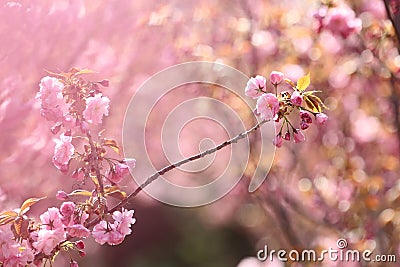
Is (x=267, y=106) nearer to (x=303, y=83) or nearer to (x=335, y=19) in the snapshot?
(x=303, y=83)

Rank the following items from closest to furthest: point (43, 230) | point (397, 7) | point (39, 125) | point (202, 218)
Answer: point (43, 230) < point (397, 7) < point (39, 125) < point (202, 218)

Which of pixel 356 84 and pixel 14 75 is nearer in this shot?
pixel 14 75

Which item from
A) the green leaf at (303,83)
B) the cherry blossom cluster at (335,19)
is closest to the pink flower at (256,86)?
the green leaf at (303,83)

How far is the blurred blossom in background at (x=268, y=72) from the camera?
9.29 ft

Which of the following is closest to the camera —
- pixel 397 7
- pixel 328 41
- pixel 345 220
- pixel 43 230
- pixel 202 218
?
pixel 43 230

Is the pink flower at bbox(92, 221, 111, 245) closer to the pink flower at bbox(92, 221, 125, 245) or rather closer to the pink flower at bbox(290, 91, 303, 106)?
the pink flower at bbox(92, 221, 125, 245)

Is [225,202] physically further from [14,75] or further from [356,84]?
[14,75]

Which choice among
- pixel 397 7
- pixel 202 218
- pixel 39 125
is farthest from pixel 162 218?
pixel 397 7

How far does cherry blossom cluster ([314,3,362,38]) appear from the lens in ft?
9.02

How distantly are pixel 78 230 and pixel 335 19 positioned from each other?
1436 mm

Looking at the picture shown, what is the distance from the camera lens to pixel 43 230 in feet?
5.81

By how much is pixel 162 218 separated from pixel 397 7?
19.7 ft

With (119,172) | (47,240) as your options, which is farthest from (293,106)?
(47,240)

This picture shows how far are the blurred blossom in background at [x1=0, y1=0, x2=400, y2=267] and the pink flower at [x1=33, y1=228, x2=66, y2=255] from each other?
0.96m
